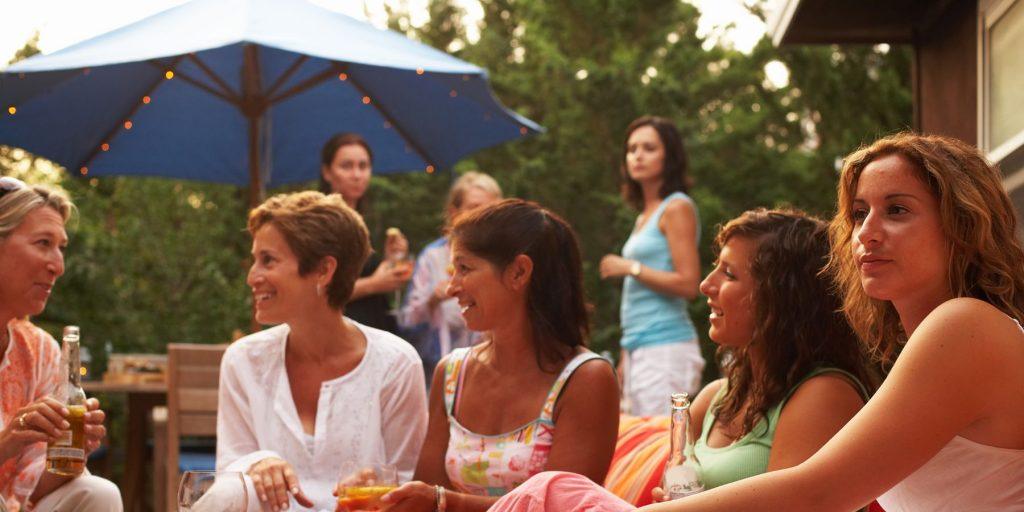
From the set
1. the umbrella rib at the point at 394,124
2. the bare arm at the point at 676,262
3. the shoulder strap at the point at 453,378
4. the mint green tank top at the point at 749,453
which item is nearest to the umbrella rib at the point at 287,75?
the umbrella rib at the point at 394,124

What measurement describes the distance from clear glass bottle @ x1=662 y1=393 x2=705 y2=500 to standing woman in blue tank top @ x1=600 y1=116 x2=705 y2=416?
2.72 metres

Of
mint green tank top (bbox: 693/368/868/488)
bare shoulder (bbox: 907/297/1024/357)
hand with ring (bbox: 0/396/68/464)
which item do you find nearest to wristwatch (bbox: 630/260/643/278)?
mint green tank top (bbox: 693/368/868/488)

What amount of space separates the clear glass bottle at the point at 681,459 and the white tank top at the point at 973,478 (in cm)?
52

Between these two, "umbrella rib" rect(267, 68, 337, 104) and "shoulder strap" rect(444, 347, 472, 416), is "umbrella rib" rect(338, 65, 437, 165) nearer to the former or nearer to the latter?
"umbrella rib" rect(267, 68, 337, 104)

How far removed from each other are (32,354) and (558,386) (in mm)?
1678

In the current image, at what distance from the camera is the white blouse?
391 cm

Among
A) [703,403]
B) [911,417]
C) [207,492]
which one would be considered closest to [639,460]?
[703,403]

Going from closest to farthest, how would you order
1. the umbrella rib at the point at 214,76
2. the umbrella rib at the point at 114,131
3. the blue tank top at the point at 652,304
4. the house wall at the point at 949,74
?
1. the house wall at the point at 949,74
2. the blue tank top at the point at 652,304
3. the umbrella rib at the point at 214,76
4. the umbrella rib at the point at 114,131

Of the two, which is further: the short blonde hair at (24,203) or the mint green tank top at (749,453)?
the short blonde hair at (24,203)

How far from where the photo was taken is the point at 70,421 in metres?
3.36

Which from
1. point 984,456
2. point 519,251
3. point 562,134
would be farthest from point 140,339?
point 984,456

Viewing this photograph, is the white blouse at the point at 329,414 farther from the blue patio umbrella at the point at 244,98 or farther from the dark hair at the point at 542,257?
the blue patio umbrella at the point at 244,98

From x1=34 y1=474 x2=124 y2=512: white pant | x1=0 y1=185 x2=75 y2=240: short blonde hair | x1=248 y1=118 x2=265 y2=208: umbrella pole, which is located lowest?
x1=34 y1=474 x2=124 y2=512: white pant

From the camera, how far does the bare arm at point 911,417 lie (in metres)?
2.04
